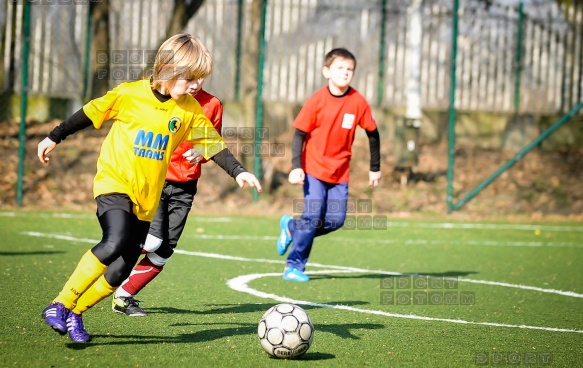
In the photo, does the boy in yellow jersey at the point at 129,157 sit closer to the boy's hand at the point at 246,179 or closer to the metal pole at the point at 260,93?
the boy's hand at the point at 246,179

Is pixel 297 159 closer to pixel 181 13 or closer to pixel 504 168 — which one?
pixel 504 168

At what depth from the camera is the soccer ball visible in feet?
16.2

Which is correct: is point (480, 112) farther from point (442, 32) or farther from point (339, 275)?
point (339, 275)

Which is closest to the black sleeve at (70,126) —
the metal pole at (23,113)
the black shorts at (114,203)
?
the black shorts at (114,203)

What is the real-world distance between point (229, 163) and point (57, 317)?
140 cm

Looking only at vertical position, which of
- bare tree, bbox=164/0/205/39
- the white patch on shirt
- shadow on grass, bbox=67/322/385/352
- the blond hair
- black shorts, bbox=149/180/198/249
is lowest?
shadow on grass, bbox=67/322/385/352

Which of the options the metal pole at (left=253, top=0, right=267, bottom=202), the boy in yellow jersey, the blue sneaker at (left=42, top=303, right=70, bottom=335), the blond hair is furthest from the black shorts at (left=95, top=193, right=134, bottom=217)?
the metal pole at (left=253, top=0, right=267, bottom=202)

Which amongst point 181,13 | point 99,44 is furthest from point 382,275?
point 99,44

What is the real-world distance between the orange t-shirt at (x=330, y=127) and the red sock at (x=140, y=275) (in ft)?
7.69

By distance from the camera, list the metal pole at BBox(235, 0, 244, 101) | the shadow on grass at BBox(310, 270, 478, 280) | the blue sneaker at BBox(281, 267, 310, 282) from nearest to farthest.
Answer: the blue sneaker at BBox(281, 267, 310, 282), the shadow on grass at BBox(310, 270, 478, 280), the metal pole at BBox(235, 0, 244, 101)

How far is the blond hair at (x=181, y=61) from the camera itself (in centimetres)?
519

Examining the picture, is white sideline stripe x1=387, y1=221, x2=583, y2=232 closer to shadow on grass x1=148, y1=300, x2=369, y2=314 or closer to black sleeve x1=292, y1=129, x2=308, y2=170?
black sleeve x1=292, y1=129, x2=308, y2=170

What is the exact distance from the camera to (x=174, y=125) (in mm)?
5367

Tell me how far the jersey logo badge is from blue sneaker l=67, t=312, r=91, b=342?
3.95ft
